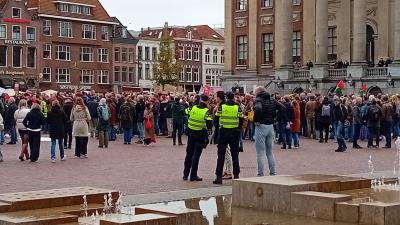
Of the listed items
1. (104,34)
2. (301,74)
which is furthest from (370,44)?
(104,34)

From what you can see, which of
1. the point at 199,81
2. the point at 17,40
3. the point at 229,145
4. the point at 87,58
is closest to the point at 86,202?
the point at 229,145

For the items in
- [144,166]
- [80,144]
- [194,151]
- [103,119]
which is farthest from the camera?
[103,119]

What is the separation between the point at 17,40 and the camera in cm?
8312

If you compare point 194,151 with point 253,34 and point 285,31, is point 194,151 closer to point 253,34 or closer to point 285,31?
point 285,31

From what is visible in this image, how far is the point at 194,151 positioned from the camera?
1786 centimetres

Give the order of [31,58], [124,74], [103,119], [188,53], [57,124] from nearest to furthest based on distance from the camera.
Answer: [57,124]
[103,119]
[31,58]
[124,74]
[188,53]

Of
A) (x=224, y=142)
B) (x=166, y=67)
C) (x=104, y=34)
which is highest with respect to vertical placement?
(x=104, y=34)

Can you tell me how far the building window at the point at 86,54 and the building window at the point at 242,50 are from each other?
99.7ft

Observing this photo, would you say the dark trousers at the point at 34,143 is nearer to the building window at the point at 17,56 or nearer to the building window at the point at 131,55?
the building window at the point at 17,56

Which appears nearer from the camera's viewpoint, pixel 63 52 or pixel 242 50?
pixel 242 50

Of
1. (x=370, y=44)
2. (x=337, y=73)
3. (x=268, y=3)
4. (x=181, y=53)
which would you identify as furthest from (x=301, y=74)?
(x=181, y=53)

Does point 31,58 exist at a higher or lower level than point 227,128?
higher

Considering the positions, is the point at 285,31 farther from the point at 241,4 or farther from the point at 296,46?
the point at 241,4

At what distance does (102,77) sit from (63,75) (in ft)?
19.2
